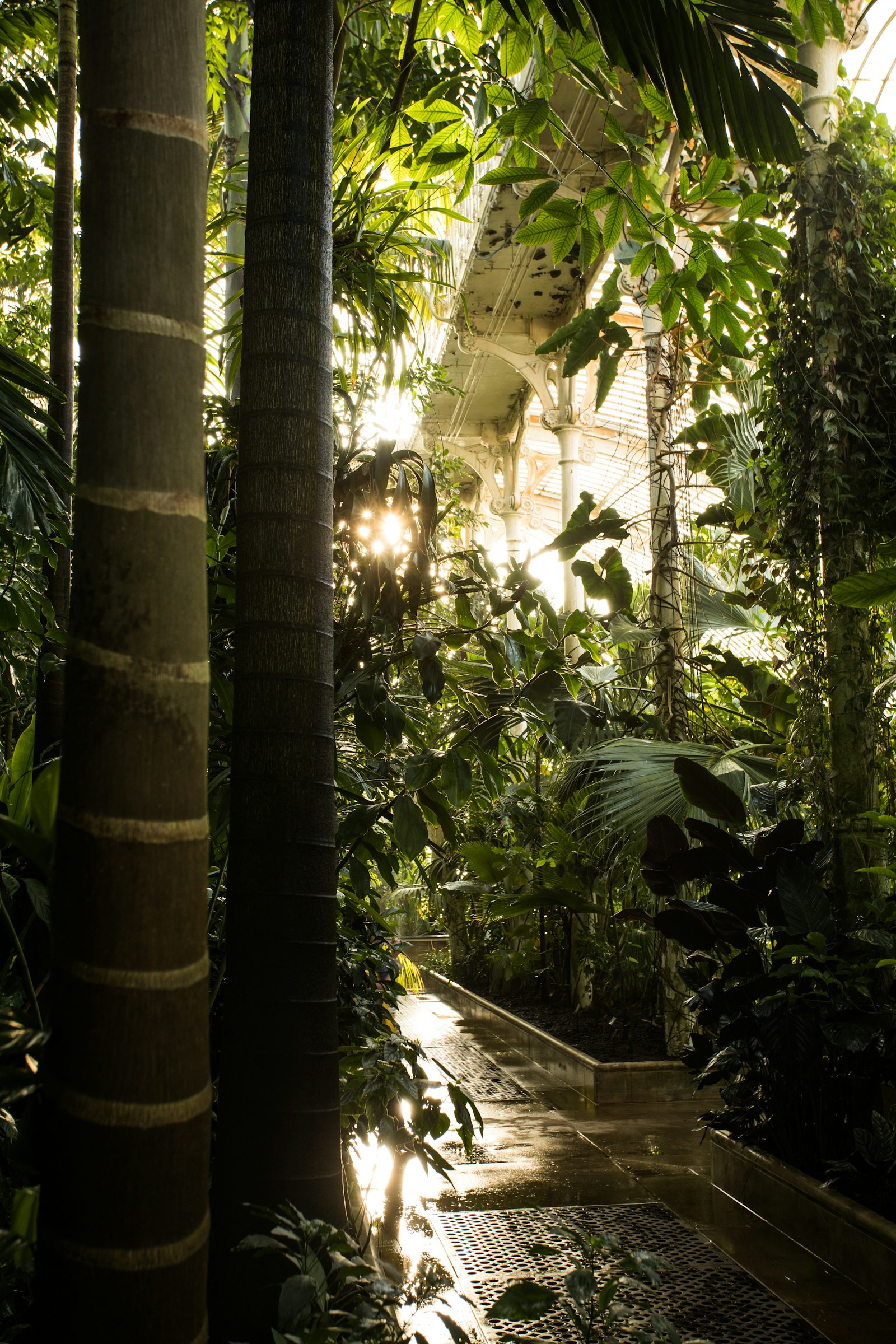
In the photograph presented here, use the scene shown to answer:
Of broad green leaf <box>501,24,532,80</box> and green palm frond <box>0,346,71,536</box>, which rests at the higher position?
broad green leaf <box>501,24,532,80</box>

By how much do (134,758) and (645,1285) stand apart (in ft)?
5.43

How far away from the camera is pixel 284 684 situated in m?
1.32

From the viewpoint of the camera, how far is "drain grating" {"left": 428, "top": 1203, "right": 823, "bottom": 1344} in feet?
A: 7.42

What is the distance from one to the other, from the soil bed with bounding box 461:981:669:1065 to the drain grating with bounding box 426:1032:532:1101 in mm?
393

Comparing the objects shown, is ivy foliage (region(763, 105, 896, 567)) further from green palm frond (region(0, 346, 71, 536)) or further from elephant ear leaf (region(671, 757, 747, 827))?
green palm frond (region(0, 346, 71, 536))

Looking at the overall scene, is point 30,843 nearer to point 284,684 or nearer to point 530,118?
point 284,684

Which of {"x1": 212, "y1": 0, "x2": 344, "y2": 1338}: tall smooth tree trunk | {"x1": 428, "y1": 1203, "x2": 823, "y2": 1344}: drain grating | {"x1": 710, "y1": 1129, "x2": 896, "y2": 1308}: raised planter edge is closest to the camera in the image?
{"x1": 212, "y1": 0, "x2": 344, "y2": 1338}: tall smooth tree trunk

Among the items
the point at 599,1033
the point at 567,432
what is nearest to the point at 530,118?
the point at 599,1033

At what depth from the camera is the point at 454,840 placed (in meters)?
2.23

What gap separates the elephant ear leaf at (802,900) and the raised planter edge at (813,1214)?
0.71 m

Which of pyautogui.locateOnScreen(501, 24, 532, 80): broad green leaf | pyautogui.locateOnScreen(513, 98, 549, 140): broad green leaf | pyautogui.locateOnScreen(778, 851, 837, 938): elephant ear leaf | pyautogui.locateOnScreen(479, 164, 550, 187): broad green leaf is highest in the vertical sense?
pyautogui.locateOnScreen(501, 24, 532, 80): broad green leaf

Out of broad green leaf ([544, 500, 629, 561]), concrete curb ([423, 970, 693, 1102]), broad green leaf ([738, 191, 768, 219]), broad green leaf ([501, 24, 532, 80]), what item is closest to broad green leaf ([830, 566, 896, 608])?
broad green leaf ([738, 191, 768, 219])

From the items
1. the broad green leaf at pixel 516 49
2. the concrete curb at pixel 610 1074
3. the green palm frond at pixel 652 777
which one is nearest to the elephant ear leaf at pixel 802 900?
the green palm frond at pixel 652 777

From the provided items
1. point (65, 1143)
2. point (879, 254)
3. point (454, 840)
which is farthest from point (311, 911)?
point (879, 254)
